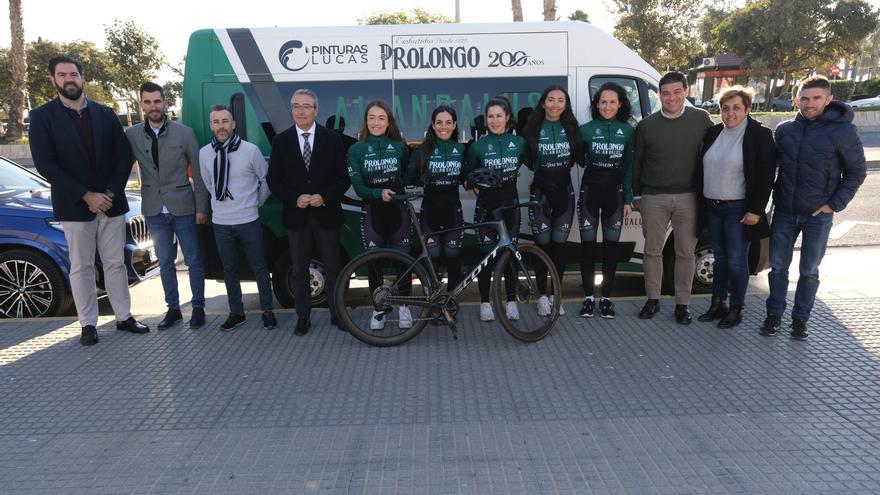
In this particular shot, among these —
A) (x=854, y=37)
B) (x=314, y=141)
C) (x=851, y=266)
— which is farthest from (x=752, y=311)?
(x=854, y=37)

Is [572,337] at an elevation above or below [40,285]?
below

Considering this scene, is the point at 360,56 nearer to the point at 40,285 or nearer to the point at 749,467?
the point at 40,285

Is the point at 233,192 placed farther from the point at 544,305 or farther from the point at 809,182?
the point at 809,182

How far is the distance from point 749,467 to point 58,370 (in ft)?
14.4

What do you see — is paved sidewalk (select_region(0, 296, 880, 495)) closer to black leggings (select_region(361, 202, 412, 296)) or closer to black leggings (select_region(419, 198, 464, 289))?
black leggings (select_region(419, 198, 464, 289))

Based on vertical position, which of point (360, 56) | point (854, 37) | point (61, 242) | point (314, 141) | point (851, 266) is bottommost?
point (851, 266)

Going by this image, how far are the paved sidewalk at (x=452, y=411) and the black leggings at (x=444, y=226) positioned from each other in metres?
0.62

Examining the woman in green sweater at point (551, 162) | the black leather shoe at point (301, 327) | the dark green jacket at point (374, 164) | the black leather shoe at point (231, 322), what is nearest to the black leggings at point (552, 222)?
the woman in green sweater at point (551, 162)

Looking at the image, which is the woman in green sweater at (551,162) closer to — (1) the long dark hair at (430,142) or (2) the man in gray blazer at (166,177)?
(1) the long dark hair at (430,142)

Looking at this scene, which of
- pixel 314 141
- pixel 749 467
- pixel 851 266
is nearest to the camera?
pixel 749 467

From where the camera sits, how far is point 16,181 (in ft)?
Result: 21.1

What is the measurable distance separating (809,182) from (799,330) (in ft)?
3.61

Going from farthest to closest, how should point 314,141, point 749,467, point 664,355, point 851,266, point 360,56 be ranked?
point 851,266 → point 360,56 → point 314,141 → point 664,355 → point 749,467

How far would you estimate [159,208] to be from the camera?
5102 millimetres
